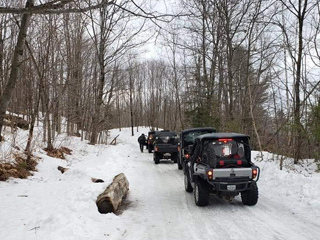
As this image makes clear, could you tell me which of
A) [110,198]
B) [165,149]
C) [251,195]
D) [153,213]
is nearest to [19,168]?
[110,198]

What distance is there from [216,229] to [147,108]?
53992mm

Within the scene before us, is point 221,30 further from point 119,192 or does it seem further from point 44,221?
point 44,221

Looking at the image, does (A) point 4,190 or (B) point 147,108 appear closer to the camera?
(A) point 4,190

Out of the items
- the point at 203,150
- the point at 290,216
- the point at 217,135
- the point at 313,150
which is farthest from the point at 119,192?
the point at 313,150

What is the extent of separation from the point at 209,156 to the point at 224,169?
672 mm

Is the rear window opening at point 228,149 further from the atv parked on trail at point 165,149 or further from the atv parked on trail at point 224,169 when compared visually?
the atv parked on trail at point 165,149

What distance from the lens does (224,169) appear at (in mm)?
6789

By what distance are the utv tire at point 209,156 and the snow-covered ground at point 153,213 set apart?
110 cm

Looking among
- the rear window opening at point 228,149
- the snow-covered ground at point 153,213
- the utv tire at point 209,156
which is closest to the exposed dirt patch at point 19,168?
the snow-covered ground at point 153,213

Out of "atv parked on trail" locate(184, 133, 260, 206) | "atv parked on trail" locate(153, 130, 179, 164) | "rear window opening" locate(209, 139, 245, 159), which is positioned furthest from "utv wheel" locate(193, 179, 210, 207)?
"atv parked on trail" locate(153, 130, 179, 164)

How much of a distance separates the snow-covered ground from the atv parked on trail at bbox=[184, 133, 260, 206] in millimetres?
368

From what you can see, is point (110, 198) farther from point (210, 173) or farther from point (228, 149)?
point (228, 149)

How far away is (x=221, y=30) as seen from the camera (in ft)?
67.5

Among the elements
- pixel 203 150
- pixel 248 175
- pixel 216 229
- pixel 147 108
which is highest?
pixel 147 108
